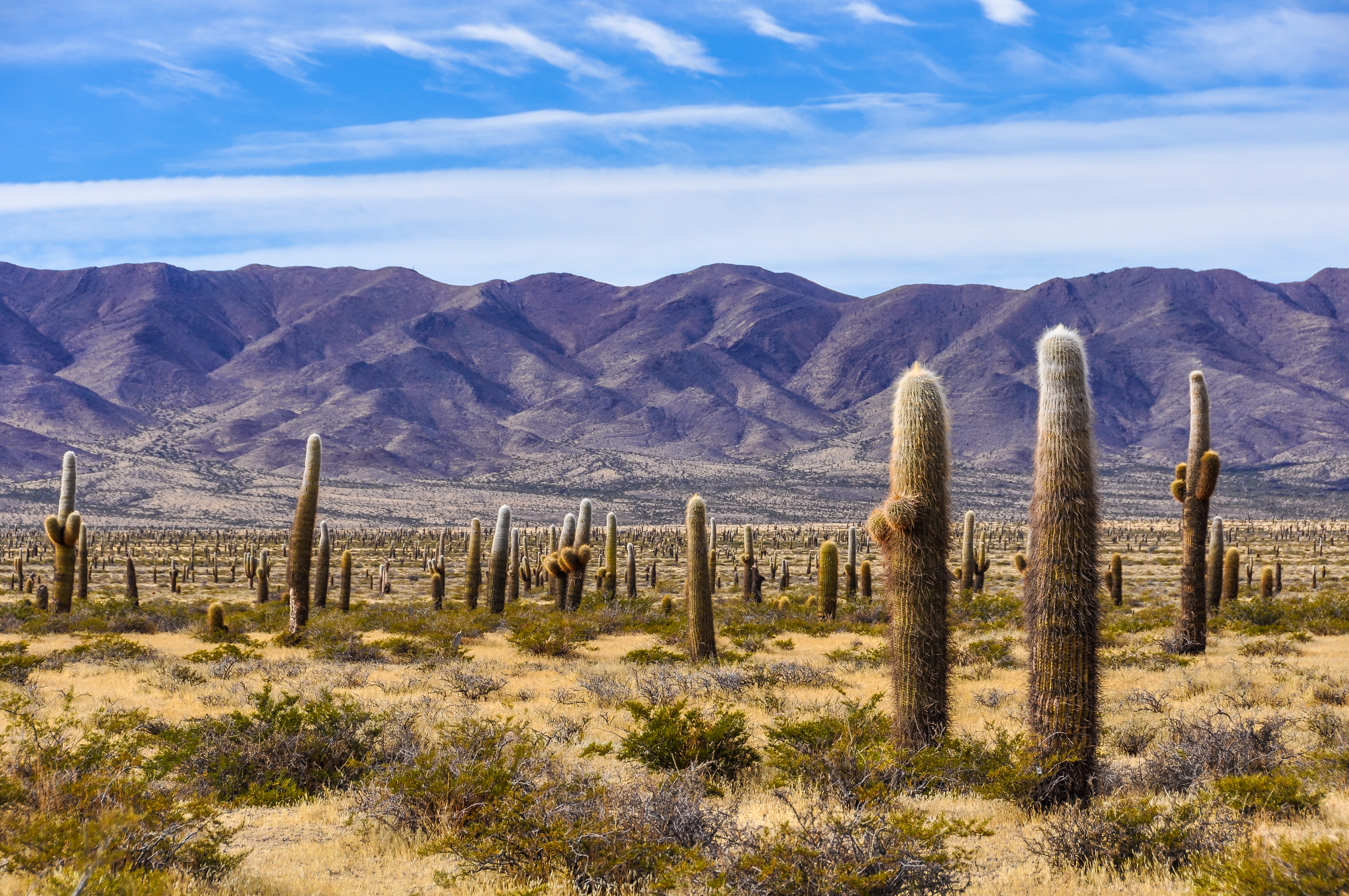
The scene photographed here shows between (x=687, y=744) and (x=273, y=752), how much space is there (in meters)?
3.46

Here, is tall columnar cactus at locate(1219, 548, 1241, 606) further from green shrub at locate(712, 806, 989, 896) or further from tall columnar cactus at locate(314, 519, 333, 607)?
green shrub at locate(712, 806, 989, 896)

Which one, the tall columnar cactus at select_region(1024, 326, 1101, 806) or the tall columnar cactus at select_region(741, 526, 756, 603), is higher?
the tall columnar cactus at select_region(1024, 326, 1101, 806)

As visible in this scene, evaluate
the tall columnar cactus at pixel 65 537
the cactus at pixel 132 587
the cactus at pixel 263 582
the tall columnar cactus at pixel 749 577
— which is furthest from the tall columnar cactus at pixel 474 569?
the tall columnar cactus at pixel 65 537

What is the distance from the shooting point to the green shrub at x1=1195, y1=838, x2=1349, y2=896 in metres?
4.59

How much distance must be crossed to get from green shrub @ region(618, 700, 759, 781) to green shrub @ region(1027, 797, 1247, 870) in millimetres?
2906

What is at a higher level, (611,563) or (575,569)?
(575,569)

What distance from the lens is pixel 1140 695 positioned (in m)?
12.1

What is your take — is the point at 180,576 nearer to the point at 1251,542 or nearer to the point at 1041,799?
the point at 1041,799

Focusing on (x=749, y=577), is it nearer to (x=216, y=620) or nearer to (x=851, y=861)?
(x=216, y=620)

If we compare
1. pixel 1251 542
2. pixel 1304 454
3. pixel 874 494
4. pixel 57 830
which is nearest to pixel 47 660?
pixel 57 830

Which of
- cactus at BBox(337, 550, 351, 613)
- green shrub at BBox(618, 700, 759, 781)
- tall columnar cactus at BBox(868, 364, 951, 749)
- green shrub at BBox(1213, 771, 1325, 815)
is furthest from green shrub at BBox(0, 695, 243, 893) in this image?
cactus at BBox(337, 550, 351, 613)

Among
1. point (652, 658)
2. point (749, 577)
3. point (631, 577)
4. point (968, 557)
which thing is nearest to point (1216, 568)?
point (968, 557)

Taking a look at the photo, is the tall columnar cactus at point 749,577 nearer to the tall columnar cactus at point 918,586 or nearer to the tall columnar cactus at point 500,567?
the tall columnar cactus at point 500,567

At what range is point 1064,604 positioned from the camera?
754cm
